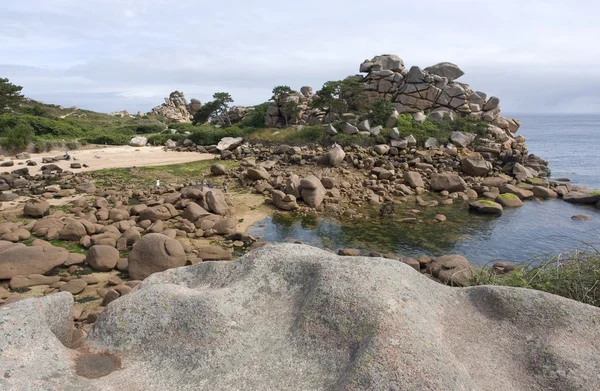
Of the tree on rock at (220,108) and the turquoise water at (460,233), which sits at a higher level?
the tree on rock at (220,108)

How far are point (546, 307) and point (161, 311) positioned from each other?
5.39 meters

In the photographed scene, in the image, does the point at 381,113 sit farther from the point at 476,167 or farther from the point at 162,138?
the point at 162,138

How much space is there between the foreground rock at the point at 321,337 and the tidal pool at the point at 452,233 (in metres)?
12.1

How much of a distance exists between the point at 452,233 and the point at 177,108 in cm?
8532

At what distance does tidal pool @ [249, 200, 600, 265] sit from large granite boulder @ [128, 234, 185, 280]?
6.75m

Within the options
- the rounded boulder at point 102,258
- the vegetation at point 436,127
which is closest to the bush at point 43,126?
the vegetation at point 436,127

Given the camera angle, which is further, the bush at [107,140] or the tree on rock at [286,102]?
the tree on rock at [286,102]

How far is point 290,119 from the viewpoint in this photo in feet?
165

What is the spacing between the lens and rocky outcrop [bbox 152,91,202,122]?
8881 cm

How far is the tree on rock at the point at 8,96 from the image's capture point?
56125 mm

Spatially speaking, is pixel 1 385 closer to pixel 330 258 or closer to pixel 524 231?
pixel 330 258

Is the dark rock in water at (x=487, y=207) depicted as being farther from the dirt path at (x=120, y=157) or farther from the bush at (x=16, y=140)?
the bush at (x=16, y=140)

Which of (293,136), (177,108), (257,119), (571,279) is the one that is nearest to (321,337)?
(571,279)

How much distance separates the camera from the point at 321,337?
539 centimetres
